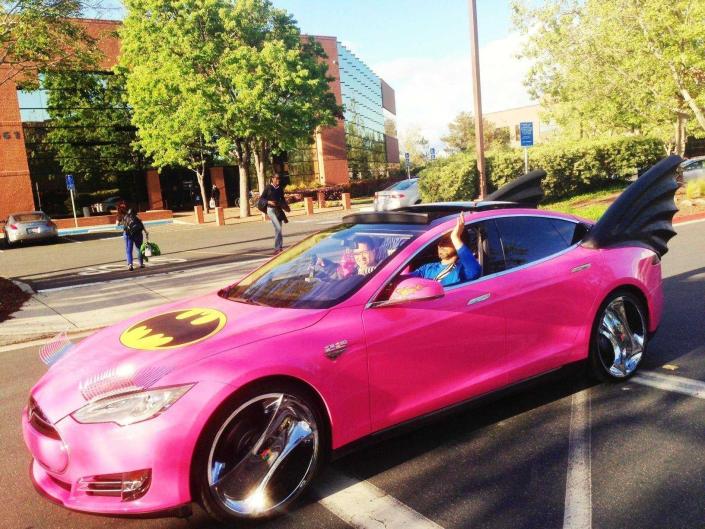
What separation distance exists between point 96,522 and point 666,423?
11.4 ft

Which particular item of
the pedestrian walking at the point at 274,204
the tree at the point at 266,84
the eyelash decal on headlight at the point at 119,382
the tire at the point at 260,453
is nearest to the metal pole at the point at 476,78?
the pedestrian walking at the point at 274,204

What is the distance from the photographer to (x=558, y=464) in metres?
3.45

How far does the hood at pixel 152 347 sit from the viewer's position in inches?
114

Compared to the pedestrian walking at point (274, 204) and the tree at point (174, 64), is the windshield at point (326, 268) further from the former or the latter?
the tree at point (174, 64)

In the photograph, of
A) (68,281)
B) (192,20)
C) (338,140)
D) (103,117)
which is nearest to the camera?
(68,281)

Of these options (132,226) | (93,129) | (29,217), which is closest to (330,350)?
(132,226)

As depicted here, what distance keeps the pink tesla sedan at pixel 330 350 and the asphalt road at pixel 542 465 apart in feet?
0.93

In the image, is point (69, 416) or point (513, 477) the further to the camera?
point (513, 477)

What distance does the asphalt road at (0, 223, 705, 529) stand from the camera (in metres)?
2.97

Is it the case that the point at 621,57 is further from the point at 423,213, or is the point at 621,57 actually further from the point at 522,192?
the point at 423,213

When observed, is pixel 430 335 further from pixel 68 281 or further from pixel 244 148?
pixel 244 148

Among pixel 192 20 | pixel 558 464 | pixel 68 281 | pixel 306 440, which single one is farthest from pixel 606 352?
pixel 192 20

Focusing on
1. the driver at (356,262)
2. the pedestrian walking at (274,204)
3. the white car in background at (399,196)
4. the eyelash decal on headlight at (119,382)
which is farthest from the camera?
the white car in background at (399,196)

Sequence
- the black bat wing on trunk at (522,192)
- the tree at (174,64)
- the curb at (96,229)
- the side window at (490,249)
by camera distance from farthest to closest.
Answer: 1. the curb at (96,229)
2. the tree at (174,64)
3. the black bat wing on trunk at (522,192)
4. the side window at (490,249)
